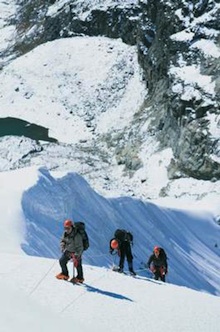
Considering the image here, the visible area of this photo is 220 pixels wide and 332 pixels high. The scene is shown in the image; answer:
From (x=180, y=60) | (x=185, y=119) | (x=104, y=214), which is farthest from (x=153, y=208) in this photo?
(x=180, y=60)

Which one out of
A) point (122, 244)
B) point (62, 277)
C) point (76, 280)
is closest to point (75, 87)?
point (122, 244)

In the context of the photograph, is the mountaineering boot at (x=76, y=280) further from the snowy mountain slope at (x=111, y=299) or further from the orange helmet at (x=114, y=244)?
the orange helmet at (x=114, y=244)

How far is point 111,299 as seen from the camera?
12.8 meters

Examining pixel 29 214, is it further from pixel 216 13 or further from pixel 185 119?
pixel 216 13

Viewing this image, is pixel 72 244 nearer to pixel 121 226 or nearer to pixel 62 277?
pixel 62 277

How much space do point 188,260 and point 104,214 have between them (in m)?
4.50

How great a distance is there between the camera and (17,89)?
212 ft

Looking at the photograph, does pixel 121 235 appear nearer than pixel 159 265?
Yes

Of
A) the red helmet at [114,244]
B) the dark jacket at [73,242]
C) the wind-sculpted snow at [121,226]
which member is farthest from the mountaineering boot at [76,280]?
the wind-sculpted snow at [121,226]

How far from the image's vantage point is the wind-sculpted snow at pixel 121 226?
19141mm

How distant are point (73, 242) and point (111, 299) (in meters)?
1.44

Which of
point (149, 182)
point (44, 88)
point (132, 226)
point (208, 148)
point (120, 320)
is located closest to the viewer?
point (120, 320)

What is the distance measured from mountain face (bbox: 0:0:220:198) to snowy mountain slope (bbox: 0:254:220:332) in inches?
968

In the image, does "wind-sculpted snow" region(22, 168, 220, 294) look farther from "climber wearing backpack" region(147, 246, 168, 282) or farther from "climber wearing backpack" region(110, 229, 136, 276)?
"climber wearing backpack" region(110, 229, 136, 276)
